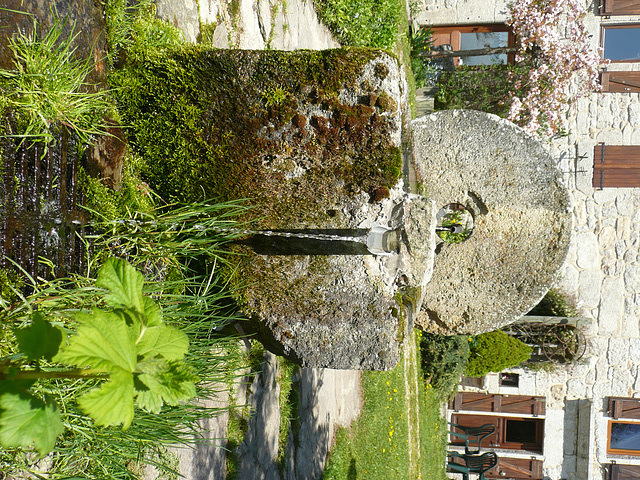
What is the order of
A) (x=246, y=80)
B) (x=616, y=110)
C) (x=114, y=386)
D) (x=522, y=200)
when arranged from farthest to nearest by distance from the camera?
(x=616, y=110), (x=522, y=200), (x=246, y=80), (x=114, y=386)

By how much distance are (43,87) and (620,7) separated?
29.8 feet

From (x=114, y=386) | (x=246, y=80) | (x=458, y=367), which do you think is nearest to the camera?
(x=114, y=386)

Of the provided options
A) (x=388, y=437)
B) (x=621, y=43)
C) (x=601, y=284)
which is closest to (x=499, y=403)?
(x=601, y=284)

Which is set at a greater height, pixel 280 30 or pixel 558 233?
pixel 280 30

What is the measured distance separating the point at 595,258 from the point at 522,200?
4923 millimetres

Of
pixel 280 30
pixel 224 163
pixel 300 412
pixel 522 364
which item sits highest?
pixel 280 30

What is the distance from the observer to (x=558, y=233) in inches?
158

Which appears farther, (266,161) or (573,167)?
(573,167)

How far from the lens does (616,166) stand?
26.2ft

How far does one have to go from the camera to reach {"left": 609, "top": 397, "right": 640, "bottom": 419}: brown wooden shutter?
318 inches

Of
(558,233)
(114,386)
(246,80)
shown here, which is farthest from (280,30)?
(114,386)

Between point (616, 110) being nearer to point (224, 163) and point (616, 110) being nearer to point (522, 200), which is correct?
point (522, 200)

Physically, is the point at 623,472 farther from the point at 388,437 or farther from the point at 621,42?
the point at 621,42

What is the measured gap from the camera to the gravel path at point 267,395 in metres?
3.12
